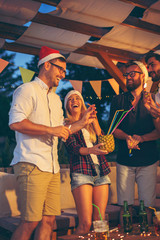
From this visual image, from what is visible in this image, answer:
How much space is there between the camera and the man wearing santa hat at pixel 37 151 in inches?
91.6

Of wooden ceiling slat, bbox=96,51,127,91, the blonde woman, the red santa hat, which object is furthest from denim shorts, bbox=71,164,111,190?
wooden ceiling slat, bbox=96,51,127,91

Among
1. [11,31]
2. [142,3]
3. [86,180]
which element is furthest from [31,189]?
[142,3]

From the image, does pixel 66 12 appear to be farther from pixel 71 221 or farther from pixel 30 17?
pixel 71 221

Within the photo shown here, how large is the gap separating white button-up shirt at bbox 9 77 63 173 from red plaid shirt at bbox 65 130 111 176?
0.44 m

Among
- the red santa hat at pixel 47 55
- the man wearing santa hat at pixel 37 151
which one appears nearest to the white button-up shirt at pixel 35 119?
the man wearing santa hat at pixel 37 151

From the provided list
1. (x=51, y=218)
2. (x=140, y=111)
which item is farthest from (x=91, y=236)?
(x=140, y=111)

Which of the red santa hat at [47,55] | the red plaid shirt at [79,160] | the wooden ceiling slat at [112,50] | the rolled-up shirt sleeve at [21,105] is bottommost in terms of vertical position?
the red plaid shirt at [79,160]

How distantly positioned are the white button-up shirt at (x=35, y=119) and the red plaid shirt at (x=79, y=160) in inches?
17.4

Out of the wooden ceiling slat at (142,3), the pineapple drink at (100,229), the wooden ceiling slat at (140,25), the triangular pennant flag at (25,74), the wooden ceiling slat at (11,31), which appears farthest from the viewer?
the wooden ceiling slat at (140,25)

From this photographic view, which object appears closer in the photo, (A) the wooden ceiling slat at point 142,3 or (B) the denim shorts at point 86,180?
(B) the denim shorts at point 86,180

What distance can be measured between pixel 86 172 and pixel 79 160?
14 centimetres

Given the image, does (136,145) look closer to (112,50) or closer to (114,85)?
(114,85)

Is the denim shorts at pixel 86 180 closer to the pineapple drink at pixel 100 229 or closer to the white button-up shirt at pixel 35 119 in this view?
the white button-up shirt at pixel 35 119

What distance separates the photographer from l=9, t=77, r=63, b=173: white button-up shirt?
2.38 meters
